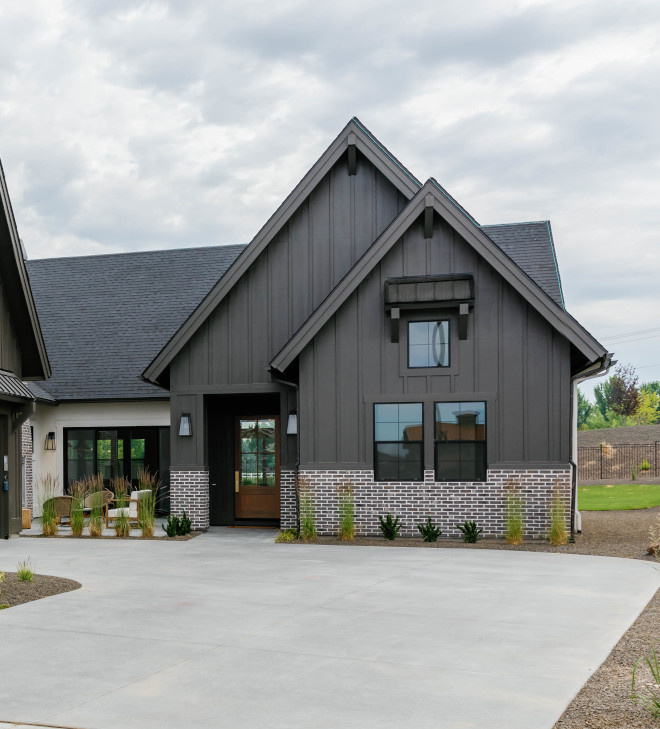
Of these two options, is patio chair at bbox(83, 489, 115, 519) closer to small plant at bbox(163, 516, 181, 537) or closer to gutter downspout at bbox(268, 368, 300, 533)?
small plant at bbox(163, 516, 181, 537)

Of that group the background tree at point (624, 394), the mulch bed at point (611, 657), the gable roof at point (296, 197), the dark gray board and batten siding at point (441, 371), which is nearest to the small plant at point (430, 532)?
the mulch bed at point (611, 657)

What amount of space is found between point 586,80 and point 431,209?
13.2 feet

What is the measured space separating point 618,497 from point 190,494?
16.7 m

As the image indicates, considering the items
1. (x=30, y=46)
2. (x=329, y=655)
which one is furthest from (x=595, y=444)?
(x=329, y=655)

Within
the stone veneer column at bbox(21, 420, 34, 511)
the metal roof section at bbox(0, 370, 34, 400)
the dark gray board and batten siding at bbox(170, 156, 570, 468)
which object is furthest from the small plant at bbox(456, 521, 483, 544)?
the stone veneer column at bbox(21, 420, 34, 511)

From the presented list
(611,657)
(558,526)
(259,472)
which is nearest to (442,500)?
(558,526)

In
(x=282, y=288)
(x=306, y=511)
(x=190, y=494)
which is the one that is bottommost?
(x=306, y=511)

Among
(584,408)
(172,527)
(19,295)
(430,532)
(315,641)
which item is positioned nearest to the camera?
(315,641)

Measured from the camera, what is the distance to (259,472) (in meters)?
19.0

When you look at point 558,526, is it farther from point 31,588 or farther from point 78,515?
point 78,515

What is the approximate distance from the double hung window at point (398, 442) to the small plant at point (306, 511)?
1306mm

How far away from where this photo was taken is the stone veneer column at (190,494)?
58.0 feet

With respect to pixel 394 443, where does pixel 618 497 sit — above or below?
below

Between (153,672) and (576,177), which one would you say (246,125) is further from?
(153,672)
